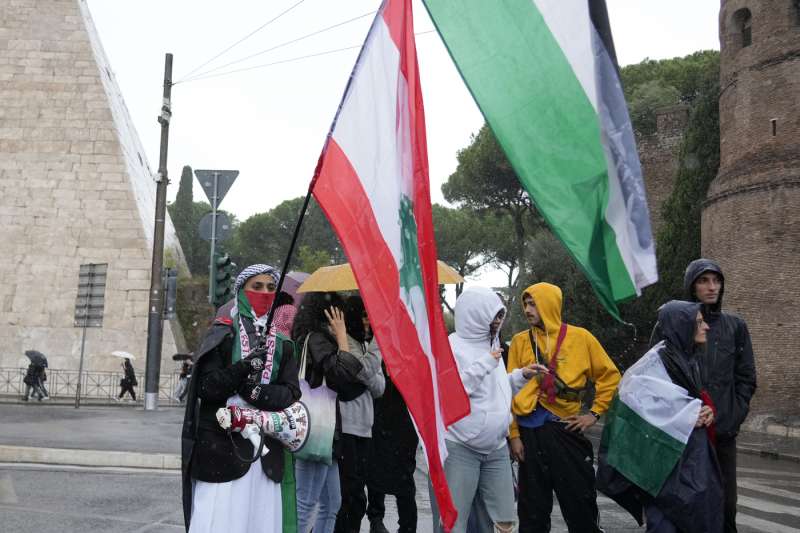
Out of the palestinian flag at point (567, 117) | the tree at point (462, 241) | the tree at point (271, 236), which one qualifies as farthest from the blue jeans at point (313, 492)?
the tree at point (271, 236)

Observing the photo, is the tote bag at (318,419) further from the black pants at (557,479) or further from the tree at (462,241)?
the tree at (462,241)

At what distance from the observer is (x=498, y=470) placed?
15.4ft

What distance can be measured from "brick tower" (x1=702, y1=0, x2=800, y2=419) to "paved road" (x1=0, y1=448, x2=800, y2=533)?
1395cm

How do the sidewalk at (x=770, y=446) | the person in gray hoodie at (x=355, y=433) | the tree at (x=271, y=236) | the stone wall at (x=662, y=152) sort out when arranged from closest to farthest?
the person in gray hoodie at (x=355, y=433)
the sidewalk at (x=770, y=446)
the stone wall at (x=662, y=152)
the tree at (x=271, y=236)

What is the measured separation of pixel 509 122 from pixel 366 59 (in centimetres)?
55

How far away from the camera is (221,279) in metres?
11.7

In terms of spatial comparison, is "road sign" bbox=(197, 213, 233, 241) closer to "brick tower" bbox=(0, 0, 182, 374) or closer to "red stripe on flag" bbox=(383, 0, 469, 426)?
"red stripe on flag" bbox=(383, 0, 469, 426)

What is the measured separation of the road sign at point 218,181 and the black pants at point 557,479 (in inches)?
346

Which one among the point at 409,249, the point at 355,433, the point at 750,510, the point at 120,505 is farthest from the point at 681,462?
the point at 120,505

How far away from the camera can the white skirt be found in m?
3.63

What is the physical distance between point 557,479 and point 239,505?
1705 millimetres

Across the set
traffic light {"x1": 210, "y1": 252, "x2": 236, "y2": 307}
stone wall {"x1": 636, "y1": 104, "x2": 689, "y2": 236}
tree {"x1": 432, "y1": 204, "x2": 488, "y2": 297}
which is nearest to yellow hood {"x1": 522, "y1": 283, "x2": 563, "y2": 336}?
traffic light {"x1": 210, "y1": 252, "x2": 236, "y2": 307}

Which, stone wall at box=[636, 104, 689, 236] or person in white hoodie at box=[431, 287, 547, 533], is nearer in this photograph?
person in white hoodie at box=[431, 287, 547, 533]

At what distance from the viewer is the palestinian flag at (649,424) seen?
402 cm
